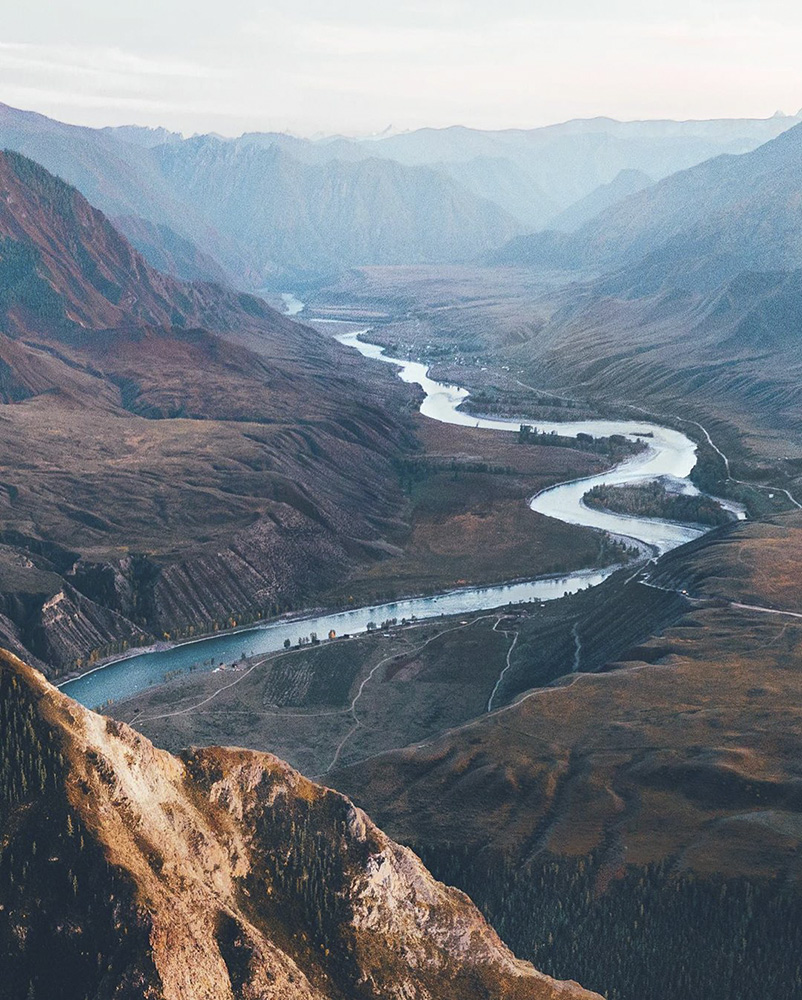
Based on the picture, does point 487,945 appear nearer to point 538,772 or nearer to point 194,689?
point 538,772

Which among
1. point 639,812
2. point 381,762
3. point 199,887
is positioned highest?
point 199,887

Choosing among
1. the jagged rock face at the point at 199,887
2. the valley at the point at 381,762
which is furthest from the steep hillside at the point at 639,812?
the jagged rock face at the point at 199,887

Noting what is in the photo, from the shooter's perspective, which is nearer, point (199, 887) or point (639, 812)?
point (199, 887)

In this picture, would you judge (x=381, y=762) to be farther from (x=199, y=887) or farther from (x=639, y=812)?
(x=199, y=887)

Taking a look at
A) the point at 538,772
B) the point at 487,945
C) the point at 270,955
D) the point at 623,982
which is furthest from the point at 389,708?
the point at 270,955

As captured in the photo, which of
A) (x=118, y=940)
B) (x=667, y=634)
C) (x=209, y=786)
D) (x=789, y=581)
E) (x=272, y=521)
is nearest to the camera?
(x=118, y=940)

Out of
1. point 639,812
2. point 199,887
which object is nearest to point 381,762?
point 639,812

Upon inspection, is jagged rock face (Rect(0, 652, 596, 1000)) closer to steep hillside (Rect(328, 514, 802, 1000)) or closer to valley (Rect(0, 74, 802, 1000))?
valley (Rect(0, 74, 802, 1000))

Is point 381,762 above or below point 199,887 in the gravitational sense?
below
